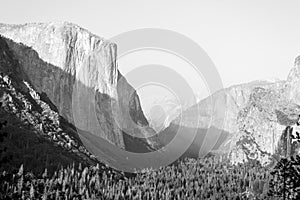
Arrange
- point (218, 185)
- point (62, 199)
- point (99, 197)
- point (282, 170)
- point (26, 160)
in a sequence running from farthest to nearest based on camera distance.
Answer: point (218, 185), point (26, 160), point (99, 197), point (62, 199), point (282, 170)

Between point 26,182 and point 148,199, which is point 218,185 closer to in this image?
point 148,199

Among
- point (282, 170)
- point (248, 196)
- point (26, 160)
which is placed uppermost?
point (26, 160)

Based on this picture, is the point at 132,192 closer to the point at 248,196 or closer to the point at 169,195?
the point at 169,195

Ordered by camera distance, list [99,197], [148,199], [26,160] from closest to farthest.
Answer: [99,197]
[148,199]
[26,160]

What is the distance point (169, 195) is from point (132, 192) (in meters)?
14.2

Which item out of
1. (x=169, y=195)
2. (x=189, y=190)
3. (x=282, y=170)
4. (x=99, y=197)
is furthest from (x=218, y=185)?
(x=282, y=170)

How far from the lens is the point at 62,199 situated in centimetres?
14812

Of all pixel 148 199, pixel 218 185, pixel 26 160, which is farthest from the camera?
pixel 218 185

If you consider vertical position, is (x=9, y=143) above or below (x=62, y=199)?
above

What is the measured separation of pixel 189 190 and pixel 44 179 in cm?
5814

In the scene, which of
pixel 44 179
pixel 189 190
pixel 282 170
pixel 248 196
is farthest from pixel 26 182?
pixel 282 170

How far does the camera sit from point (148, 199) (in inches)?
6732

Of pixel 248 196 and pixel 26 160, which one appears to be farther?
pixel 26 160

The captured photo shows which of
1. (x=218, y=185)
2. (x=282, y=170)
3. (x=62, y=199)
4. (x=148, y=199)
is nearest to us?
(x=282, y=170)
